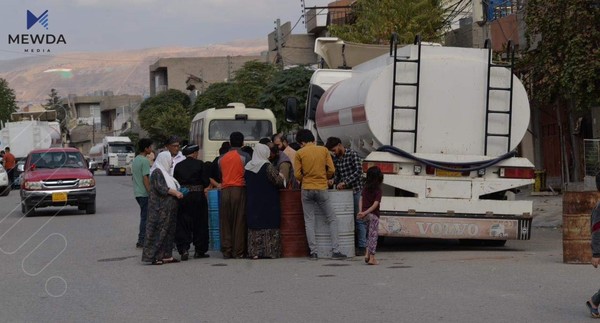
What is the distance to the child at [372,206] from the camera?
14.8m

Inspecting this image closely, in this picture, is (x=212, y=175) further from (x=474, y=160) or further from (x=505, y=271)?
(x=505, y=271)

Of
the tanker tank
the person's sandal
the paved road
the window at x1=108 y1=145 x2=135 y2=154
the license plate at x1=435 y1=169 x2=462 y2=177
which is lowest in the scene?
the window at x1=108 y1=145 x2=135 y2=154

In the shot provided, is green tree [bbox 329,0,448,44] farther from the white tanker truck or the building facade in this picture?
the building facade

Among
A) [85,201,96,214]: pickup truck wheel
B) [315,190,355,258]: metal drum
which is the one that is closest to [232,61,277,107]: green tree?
[85,201,96,214]: pickup truck wheel

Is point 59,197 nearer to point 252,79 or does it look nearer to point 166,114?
point 252,79

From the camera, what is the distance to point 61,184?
93.6ft

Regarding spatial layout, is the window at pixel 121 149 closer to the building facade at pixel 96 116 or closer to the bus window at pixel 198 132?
the bus window at pixel 198 132

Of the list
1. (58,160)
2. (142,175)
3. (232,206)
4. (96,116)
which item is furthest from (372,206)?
(96,116)

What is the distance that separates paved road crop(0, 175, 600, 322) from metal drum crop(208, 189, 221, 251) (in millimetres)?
236

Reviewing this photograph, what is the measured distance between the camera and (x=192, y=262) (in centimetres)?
1611

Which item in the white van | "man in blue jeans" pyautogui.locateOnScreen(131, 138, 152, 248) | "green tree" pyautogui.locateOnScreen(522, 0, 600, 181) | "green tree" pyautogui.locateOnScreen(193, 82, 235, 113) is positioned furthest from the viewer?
"green tree" pyautogui.locateOnScreen(193, 82, 235, 113)

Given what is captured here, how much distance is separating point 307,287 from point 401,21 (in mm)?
27670

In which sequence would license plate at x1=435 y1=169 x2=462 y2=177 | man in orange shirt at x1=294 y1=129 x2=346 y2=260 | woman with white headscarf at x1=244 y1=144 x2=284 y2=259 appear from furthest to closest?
license plate at x1=435 y1=169 x2=462 y2=177
woman with white headscarf at x1=244 y1=144 x2=284 y2=259
man in orange shirt at x1=294 y1=129 x2=346 y2=260

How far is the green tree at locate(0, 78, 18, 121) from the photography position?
105 meters
